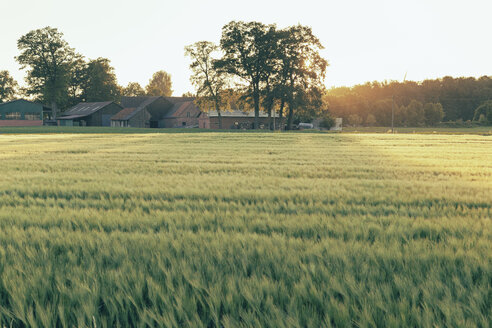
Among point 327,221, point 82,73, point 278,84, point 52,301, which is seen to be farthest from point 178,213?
point 82,73

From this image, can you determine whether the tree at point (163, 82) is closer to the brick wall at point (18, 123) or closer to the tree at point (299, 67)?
the brick wall at point (18, 123)

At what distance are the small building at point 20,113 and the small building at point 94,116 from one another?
5.24 metres

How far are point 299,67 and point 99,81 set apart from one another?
71.2m

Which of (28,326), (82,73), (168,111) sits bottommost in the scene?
(28,326)

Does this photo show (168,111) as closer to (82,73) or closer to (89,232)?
(82,73)

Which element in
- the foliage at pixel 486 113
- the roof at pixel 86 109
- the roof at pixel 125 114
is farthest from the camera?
the foliage at pixel 486 113

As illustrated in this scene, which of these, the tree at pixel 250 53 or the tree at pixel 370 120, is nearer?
the tree at pixel 250 53

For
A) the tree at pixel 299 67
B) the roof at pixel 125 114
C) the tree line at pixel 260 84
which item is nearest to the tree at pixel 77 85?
the tree line at pixel 260 84

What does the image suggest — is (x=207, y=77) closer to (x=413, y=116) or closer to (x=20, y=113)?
(x=20, y=113)

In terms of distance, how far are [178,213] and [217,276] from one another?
1.98 m

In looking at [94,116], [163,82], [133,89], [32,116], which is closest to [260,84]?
A: [94,116]

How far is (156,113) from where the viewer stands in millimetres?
93312

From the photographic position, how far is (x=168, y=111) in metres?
95.1

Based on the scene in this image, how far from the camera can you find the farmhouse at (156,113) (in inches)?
3457
